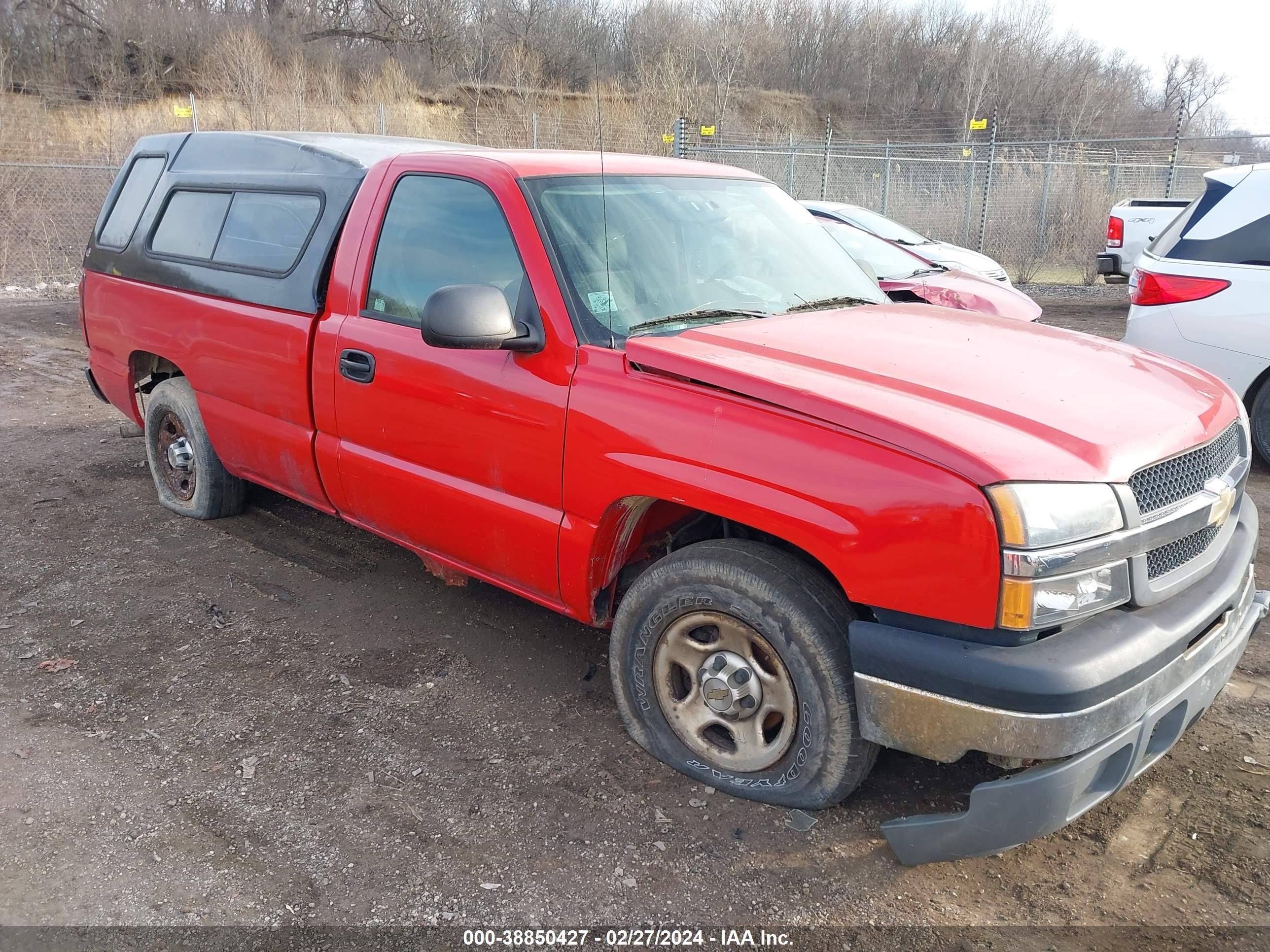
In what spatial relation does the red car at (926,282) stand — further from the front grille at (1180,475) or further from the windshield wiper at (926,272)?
the front grille at (1180,475)

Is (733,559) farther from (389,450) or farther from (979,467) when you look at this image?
(389,450)

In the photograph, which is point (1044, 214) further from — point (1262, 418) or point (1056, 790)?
point (1056, 790)

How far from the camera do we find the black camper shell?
395cm

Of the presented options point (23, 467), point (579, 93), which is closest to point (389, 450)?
point (23, 467)

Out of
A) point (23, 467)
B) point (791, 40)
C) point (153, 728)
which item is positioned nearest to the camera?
point (153, 728)

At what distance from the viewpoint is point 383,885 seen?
101 inches

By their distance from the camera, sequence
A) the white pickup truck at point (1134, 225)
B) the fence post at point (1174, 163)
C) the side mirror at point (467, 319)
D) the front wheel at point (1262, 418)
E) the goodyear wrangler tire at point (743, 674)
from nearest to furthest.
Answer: the goodyear wrangler tire at point (743, 674)
the side mirror at point (467, 319)
the front wheel at point (1262, 418)
the white pickup truck at point (1134, 225)
the fence post at point (1174, 163)

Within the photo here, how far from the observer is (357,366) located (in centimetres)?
365

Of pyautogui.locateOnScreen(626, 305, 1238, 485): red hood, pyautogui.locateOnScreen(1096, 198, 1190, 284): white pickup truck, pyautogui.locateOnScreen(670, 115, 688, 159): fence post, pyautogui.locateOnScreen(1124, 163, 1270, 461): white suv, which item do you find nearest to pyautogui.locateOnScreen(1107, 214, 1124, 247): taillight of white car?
pyautogui.locateOnScreen(1096, 198, 1190, 284): white pickup truck

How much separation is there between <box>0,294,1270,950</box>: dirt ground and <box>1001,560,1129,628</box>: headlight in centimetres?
83

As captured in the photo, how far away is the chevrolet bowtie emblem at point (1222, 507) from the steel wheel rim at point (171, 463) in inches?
184

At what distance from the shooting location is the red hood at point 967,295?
25.0 feet

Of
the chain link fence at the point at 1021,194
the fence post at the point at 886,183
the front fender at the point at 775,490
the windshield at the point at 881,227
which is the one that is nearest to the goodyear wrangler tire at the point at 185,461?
the front fender at the point at 775,490

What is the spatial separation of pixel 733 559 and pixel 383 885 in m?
1.30
